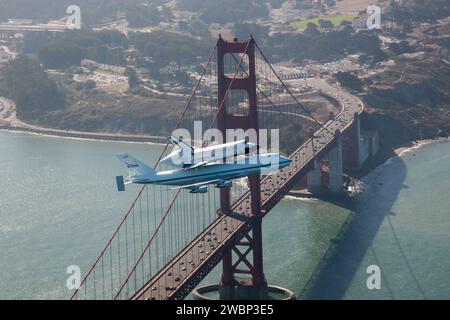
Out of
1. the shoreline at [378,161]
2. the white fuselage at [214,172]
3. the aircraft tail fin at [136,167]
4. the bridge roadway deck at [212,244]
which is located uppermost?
the aircraft tail fin at [136,167]

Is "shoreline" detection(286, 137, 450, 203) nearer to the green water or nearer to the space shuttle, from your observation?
the green water

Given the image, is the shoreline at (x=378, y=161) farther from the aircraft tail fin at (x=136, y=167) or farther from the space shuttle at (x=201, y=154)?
Result: the aircraft tail fin at (x=136, y=167)

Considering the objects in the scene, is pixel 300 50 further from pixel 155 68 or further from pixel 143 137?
pixel 143 137

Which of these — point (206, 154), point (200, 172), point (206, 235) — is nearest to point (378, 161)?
point (206, 235)

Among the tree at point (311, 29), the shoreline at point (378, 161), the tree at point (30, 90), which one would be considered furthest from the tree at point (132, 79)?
the shoreline at point (378, 161)

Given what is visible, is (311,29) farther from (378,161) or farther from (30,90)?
(378,161)

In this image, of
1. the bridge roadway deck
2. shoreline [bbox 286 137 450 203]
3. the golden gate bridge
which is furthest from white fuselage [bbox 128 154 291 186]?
shoreline [bbox 286 137 450 203]
